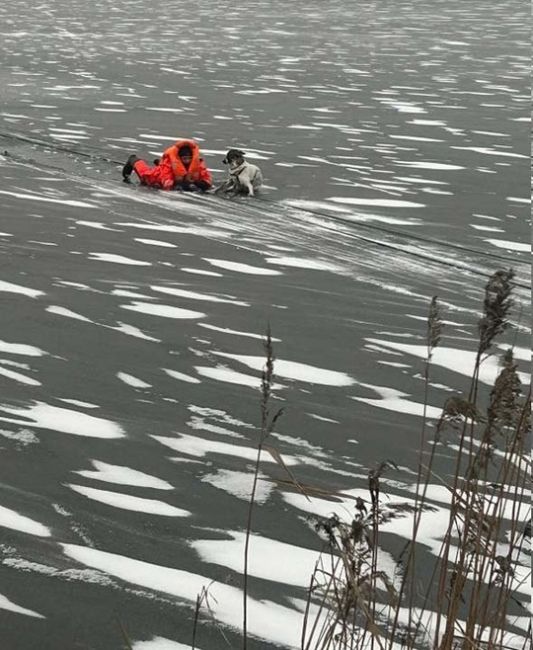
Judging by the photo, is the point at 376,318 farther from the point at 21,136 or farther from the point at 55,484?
the point at 21,136

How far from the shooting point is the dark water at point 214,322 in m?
5.00

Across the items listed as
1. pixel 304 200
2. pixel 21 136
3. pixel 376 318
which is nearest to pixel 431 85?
pixel 21 136

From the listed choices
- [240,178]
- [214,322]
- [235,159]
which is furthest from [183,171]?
[214,322]

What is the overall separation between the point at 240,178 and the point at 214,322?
479 cm

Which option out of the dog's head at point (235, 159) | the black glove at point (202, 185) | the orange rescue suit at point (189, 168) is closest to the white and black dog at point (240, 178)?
the dog's head at point (235, 159)

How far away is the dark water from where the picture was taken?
500 centimetres

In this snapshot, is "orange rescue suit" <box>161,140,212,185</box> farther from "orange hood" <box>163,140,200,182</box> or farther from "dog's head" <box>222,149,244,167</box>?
"dog's head" <box>222,149,244,167</box>

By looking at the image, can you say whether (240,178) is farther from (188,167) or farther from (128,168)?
(128,168)

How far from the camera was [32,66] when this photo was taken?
2486cm

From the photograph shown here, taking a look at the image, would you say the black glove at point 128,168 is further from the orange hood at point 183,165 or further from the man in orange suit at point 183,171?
the orange hood at point 183,165

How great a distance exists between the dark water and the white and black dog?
0.21 metres

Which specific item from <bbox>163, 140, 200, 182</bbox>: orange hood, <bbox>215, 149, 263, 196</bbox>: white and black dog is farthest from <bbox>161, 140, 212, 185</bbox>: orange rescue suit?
<bbox>215, 149, 263, 196</bbox>: white and black dog

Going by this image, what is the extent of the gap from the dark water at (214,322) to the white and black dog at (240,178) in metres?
0.21

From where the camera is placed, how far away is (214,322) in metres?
8.54
